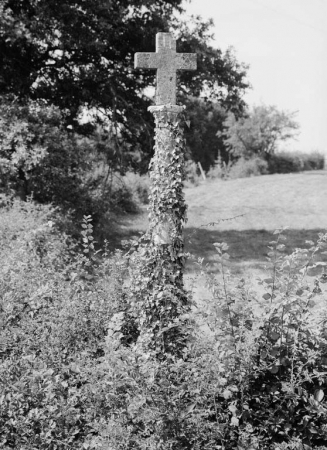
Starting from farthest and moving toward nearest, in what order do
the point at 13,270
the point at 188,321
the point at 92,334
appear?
1. the point at 13,270
2. the point at 92,334
3. the point at 188,321

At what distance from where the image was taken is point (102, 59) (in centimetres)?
1432

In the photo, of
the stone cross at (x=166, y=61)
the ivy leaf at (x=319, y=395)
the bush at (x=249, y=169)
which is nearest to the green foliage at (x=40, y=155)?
the stone cross at (x=166, y=61)

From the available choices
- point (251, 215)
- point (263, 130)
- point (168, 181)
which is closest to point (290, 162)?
point (263, 130)

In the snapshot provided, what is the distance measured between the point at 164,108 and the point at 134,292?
6.74ft

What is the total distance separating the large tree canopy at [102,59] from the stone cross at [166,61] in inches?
278

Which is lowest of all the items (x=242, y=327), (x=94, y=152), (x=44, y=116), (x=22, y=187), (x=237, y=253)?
(x=237, y=253)

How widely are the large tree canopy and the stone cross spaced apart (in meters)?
7.07

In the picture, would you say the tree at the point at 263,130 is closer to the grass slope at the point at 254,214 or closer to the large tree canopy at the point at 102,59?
the grass slope at the point at 254,214

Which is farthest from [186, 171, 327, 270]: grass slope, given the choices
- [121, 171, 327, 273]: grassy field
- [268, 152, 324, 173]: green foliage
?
[268, 152, 324, 173]: green foliage

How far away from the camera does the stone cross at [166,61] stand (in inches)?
218

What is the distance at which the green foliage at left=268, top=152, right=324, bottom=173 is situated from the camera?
39.3 m

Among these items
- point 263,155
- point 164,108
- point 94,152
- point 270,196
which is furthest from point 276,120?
point 164,108

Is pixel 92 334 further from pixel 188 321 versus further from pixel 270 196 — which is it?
pixel 270 196

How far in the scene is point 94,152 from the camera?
45.5ft
